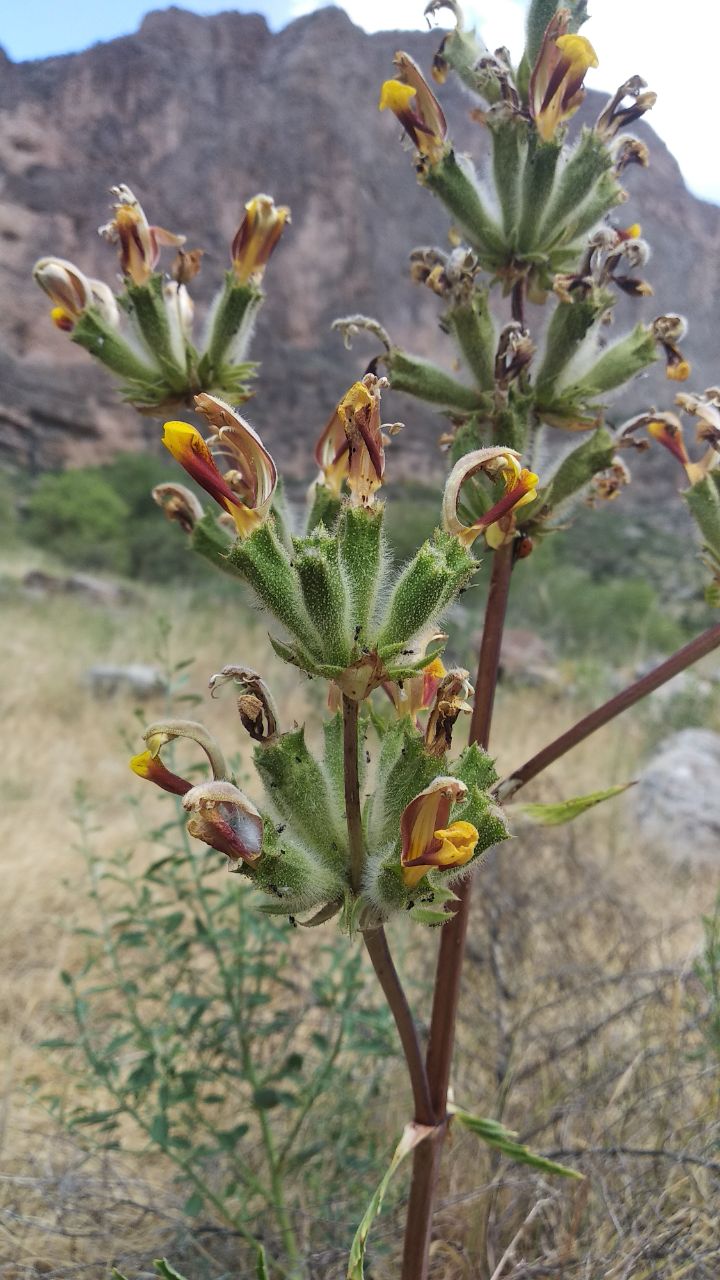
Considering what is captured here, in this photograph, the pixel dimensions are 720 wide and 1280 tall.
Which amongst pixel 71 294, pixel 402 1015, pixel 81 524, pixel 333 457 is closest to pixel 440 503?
pixel 333 457

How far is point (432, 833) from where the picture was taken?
3.34ft

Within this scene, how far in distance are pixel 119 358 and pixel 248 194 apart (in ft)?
181

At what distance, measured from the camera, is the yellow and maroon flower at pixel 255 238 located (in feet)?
5.54

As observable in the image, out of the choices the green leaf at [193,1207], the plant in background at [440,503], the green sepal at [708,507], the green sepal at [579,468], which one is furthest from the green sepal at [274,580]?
the green leaf at [193,1207]

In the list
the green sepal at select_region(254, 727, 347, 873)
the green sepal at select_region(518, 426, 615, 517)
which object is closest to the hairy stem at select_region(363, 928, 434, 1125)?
the green sepal at select_region(254, 727, 347, 873)

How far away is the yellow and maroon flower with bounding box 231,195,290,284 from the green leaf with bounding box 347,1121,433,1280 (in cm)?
155

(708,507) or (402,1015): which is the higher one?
(708,507)

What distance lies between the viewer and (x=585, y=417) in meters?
1.53

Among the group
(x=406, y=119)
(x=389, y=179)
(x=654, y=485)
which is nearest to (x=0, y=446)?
(x=389, y=179)

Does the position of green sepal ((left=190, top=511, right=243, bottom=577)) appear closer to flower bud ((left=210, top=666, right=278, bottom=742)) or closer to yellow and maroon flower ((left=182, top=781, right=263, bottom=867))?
flower bud ((left=210, top=666, right=278, bottom=742))

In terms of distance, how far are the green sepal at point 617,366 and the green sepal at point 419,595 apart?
655 millimetres

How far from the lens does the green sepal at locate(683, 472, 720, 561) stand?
1.51m

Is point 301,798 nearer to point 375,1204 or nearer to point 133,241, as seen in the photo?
point 375,1204

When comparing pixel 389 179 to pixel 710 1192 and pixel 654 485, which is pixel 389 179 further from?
pixel 710 1192
